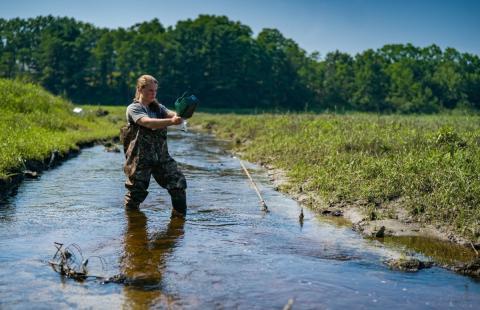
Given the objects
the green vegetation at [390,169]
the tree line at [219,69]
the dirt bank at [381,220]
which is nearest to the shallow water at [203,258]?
the dirt bank at [381,220]

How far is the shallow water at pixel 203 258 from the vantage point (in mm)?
6086

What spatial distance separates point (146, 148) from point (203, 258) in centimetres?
252

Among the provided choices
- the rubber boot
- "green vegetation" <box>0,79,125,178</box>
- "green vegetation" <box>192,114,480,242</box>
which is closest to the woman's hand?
the rubber boot

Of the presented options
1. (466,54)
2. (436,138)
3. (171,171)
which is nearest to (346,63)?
(466,54)

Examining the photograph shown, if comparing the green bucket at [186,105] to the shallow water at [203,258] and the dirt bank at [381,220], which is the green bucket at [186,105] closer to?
the shallow water at [203,258]

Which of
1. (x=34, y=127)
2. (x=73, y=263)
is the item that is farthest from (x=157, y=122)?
(x=34, y=127)

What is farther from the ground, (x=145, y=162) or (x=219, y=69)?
(x=219, y=69)

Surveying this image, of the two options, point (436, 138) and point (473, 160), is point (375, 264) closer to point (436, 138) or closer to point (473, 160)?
point (473, 160)

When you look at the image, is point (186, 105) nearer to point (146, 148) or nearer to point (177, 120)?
point (177, 120)

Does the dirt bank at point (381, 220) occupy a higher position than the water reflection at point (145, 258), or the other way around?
the dirt bank at point (381, 220)

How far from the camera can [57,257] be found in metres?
7.27

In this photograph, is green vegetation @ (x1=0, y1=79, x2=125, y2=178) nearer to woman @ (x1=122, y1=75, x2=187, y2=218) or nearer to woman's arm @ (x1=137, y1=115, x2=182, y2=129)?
woman @ (x1=122, y1=75, x2=187, y2=218)

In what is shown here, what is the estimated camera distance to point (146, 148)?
924 cm

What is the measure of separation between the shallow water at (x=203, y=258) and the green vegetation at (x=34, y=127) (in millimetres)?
2280
